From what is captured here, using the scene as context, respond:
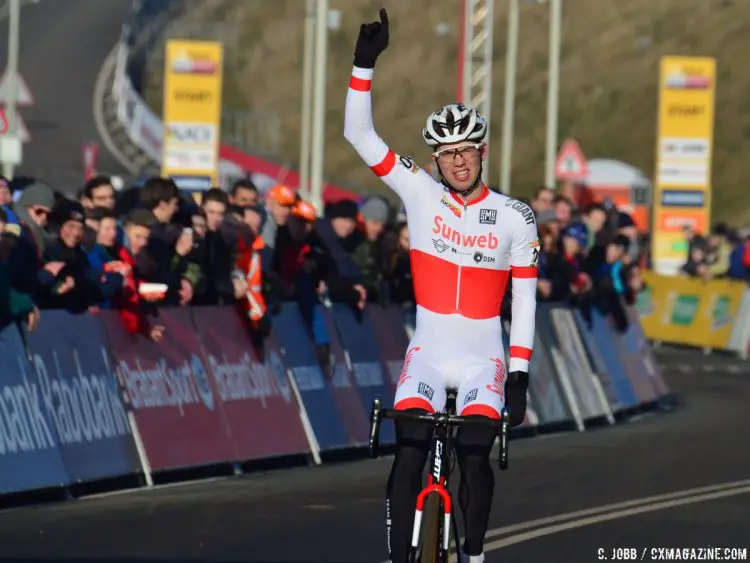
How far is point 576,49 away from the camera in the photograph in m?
104

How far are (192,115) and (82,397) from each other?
29961 millimetres

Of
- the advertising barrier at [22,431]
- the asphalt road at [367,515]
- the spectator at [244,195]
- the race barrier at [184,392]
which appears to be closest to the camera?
the asphalt road at [367,515]

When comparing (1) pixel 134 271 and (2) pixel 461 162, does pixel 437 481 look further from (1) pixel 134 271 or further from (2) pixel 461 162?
(1) pixel 134 271

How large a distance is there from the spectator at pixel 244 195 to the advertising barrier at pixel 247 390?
4.29ft

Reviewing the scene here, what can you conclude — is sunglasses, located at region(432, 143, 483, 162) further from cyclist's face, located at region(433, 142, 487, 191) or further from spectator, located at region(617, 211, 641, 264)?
spectator, located at region(617, 211, 641, 264)

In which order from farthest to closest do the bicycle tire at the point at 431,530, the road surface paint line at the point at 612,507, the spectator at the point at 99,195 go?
the spectator at the point at 99,195, the road surface paint line at the point at 612,507, the bicycle tire at the point at 431,530

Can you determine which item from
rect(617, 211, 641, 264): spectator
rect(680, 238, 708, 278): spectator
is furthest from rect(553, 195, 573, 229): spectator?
rect(680, 238, 708, 278): spectator

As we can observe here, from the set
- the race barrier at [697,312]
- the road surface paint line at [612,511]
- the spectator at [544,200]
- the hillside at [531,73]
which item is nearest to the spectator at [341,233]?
the road surface paint line at [612,511]

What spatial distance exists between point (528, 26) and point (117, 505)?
301 ft

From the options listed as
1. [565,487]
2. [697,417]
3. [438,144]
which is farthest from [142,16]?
[438,144]

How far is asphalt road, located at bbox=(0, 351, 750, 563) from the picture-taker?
12.3m

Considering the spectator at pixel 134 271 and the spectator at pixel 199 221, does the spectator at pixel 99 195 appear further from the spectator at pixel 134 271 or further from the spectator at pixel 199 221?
the spectator at pixel 199 221

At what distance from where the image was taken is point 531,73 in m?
100

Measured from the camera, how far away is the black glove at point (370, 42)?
389 inches
